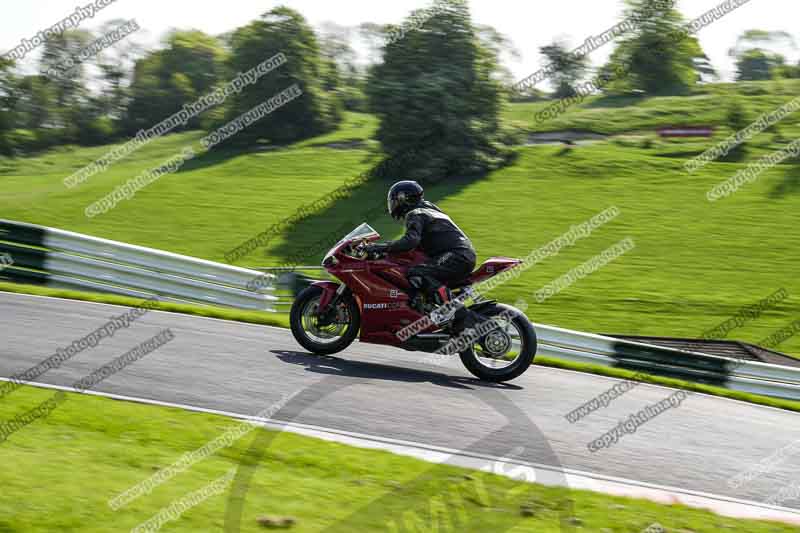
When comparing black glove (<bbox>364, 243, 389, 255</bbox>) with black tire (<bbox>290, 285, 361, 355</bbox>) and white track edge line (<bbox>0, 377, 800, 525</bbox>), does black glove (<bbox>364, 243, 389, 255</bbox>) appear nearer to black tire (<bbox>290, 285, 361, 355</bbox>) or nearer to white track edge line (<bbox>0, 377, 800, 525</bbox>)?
black tire (<bbox>290, 285, 361, 355</bbox>)

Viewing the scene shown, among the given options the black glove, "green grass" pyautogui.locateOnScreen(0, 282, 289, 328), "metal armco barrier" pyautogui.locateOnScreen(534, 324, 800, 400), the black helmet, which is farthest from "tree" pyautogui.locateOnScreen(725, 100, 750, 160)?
the black glove

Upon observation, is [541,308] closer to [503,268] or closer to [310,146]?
[503,268]

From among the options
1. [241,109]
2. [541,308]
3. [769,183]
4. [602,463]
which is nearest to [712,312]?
[541,308]

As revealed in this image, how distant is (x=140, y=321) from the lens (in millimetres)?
10344

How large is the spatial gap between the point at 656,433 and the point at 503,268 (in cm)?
225

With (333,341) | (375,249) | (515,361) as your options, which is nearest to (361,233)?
(375,249)

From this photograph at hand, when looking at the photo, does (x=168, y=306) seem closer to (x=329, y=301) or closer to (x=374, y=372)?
(x=329, y=301)

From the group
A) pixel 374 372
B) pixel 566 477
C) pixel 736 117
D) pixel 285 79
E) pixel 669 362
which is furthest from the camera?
pixel 285 79

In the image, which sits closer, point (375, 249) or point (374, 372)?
point (374, 372)

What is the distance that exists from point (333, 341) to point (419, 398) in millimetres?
1819

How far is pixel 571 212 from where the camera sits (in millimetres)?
33375

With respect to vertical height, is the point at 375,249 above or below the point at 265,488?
above

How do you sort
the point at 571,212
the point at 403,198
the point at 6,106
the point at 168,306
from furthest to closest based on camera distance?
the point at 6,106 < the point at 571,212 < the point at 168,306 < the point at 403,198

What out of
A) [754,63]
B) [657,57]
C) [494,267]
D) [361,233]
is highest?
[754,63]
